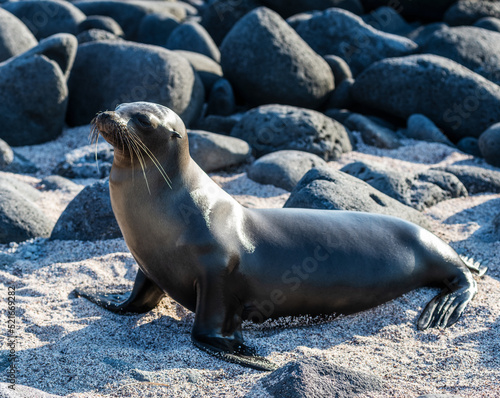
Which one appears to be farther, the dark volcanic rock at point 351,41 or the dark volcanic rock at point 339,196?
the dark volcanic rock at point 351,41

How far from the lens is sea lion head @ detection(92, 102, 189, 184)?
152 inches

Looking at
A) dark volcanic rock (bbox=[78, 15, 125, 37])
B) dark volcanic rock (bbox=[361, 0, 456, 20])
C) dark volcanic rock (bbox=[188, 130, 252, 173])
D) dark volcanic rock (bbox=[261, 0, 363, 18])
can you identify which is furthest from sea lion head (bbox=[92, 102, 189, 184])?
dark volcanic rock (bbox=[361, 0, 456, 20])

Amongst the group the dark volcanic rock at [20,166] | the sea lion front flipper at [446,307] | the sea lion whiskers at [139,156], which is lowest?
the dark volcanic rock at [20,166]

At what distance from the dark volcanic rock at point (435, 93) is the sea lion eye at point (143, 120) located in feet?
24.0

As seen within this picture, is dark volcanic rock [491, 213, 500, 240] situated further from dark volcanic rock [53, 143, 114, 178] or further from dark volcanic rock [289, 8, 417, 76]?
dark volcanic rock [289, 8, 417, 76]

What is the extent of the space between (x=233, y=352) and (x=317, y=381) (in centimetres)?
73

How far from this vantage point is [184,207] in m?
4.10

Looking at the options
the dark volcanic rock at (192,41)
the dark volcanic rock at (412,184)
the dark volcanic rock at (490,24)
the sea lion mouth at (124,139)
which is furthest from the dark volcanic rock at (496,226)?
the dark volcanic rock at (490,24)

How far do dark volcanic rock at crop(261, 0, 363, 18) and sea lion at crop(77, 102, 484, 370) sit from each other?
39.8 feet

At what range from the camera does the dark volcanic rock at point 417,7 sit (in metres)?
17.0

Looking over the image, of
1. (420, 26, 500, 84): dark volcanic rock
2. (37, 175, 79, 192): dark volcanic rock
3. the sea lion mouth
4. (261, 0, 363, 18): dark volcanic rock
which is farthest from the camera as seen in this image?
(261, 0, 363, 18): dark volcanic rock

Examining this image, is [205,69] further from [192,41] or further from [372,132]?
[372,132]

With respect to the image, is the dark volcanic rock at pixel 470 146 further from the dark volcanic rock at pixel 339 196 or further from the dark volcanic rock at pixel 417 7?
the dark volcanic rock at pixel 417 7

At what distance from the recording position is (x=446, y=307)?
4.56 m
